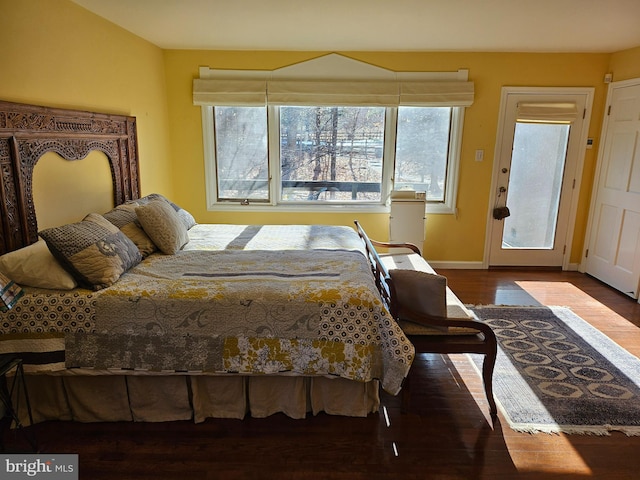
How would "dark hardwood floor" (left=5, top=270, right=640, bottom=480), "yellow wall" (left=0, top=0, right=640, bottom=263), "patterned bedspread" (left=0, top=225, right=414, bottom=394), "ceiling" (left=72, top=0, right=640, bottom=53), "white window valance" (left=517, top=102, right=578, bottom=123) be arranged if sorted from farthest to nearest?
"white window valance" (left=517, top=102, right=578, bottom=123)
"yellow wall" (left=0, top=0, right=640, bottom=263)
"ceiling" (left=72, top=0, right=640, bottom=53)
"patterned bedspread" (left=0, top=225, right=414, bottom=394)
"dark hardwood floor" (left=5, top=270, right=640, bottom=480)

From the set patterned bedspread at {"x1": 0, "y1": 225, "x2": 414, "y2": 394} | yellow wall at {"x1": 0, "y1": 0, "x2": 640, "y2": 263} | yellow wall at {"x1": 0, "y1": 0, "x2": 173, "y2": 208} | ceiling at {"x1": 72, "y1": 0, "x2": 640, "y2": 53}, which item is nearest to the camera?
patterned bedspread at {"x1": 0, "y1": 225, "x2": 414, "y2": 394}

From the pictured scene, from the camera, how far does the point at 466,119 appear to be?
4324 millimetres

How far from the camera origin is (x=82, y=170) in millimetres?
2822

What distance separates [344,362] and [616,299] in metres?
3.23

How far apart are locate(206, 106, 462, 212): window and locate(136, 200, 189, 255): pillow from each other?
1.80 metres

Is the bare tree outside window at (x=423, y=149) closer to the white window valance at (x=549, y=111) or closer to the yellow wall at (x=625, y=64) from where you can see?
the white window valance at (x=549, y=111)

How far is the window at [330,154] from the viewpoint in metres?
4.39

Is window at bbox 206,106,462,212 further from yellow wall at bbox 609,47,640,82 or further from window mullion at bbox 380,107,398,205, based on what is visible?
yellow wall at bbox 609,47,640,82

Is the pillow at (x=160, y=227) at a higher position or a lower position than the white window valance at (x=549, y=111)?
lower

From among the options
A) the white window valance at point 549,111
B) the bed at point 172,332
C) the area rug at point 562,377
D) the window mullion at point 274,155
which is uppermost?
the white window valance at point 549,111

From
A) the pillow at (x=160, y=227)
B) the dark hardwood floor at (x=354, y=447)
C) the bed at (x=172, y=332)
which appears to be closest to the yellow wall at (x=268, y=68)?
the pillow at (x=160, y=227)

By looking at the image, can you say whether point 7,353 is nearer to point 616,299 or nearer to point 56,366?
point 56,366

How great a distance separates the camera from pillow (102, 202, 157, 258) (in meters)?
2.63

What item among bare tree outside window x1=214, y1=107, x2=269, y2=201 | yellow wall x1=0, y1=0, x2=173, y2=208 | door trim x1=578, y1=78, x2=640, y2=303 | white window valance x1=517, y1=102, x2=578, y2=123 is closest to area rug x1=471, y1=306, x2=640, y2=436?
door trim x1=578, y1=78, x2=640, y2=303
